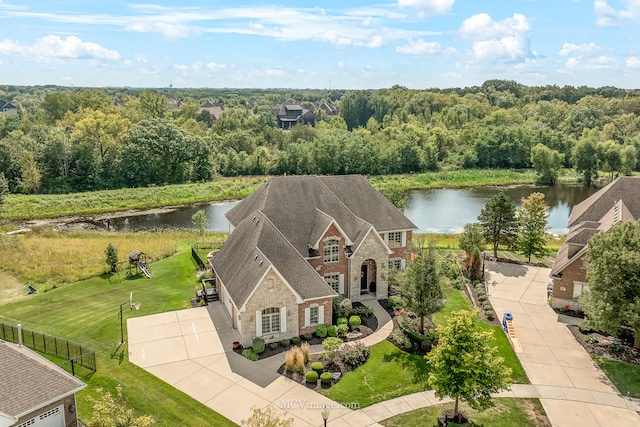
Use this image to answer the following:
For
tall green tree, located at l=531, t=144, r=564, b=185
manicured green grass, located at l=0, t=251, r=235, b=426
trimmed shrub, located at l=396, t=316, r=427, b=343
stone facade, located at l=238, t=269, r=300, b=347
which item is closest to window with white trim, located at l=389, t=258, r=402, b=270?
trimmed shrub, located at l=396, t=316, r=427, b=343

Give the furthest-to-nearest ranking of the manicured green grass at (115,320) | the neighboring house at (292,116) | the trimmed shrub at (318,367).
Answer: the neighboring house at (292,116) → the trimmed shrub at (318,367) → the manicured green grass at (115,320)

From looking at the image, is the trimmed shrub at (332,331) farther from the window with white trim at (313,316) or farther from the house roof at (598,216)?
the house roof at (598,216)

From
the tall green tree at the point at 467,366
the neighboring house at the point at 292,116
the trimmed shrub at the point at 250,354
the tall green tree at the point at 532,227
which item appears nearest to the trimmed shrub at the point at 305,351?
the trimmed shrub at the point at 250,354

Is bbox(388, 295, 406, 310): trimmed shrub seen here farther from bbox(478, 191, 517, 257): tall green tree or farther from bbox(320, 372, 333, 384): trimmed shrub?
bbox(478, 191, 517, 257): tall green tree

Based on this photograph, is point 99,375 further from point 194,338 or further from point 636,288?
point 636,288

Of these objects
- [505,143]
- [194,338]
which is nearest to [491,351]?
[194,338]

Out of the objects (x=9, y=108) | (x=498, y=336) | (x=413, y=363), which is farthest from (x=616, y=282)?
(x=9, y=108)
